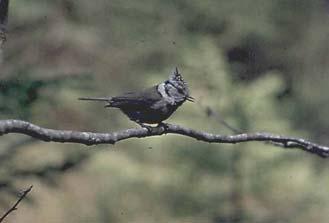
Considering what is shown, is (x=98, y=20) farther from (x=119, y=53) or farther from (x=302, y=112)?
(x=302, y=112)

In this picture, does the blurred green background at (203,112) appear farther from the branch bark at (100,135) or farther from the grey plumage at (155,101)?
the branch bark at (100,135)

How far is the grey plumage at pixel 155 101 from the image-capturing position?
1.21 m

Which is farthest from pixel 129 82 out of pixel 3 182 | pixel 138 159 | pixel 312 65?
pixel 3 182

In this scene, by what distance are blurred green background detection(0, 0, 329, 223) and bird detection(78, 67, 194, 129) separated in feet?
0.87

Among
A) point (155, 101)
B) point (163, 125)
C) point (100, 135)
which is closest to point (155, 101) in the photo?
point (155, 101)

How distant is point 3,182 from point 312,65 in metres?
2.62

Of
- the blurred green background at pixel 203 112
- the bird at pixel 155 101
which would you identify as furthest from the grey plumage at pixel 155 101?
the blurred green background at pixel 203 112

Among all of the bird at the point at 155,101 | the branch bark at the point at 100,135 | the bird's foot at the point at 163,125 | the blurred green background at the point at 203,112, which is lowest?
the branch bark at the point at 100,135

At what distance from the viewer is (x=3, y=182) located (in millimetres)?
1441

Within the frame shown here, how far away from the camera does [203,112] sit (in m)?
2.57

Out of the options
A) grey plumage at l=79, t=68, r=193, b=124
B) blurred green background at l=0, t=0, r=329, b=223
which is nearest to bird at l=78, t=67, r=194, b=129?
grey plumage at l=79, t=68, r=193, b=124

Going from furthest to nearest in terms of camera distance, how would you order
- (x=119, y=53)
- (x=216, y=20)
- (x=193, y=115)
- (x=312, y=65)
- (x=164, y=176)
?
1. (x=119, y=53)
2. (x=312, y=65)
3. (x=216, y=20)
4. (x=164, y=176)
5. (x=193, y=115)

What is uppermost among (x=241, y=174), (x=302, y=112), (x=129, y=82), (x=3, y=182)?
(x=129, y=82)

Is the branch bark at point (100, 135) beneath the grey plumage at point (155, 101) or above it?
beneath
